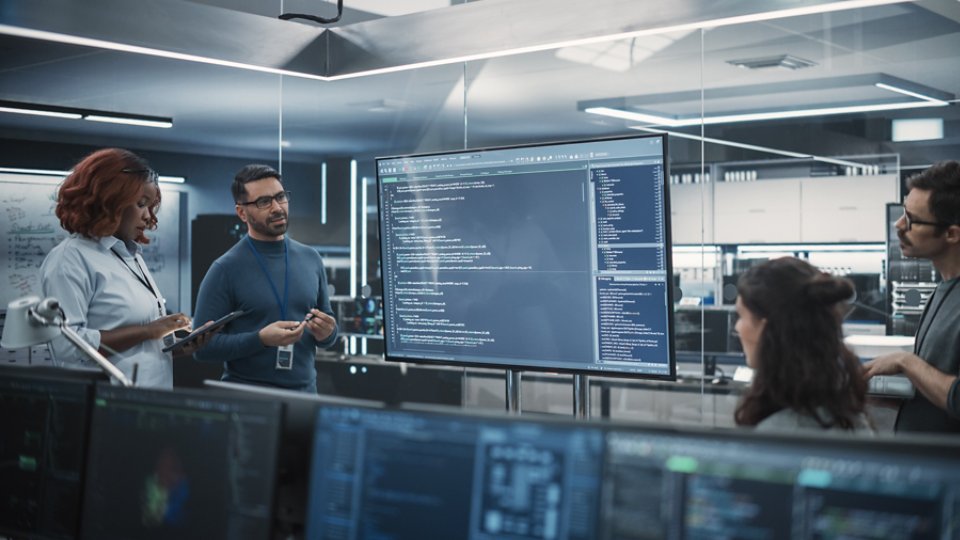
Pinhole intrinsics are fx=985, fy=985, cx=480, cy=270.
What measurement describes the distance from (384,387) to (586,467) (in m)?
3.59

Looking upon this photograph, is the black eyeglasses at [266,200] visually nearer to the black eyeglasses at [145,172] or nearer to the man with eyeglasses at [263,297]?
the man with eyeglasses at [263,297]

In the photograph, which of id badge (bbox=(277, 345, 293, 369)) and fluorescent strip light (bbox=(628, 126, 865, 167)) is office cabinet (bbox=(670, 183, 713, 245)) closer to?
fluorescent strip light (bbox=(628, 126, 865, 167))

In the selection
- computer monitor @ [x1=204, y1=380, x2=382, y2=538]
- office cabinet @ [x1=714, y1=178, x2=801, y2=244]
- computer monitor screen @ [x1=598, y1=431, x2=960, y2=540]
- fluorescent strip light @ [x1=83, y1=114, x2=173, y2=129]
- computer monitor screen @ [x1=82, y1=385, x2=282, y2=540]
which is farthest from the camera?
fluorescent strip light @ [x1=83, y1=114, x2=173, y2=129]

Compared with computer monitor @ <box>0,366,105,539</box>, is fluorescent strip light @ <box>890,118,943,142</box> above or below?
above

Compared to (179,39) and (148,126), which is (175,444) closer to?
(179,39)

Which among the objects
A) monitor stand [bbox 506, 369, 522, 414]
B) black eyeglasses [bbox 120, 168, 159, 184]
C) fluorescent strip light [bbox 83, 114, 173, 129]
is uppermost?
fluorescent strip light [bbox 83, 114, 173, 129]

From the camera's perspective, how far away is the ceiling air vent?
3857mm

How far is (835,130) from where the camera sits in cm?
407

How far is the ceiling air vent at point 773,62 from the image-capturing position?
12.7ft

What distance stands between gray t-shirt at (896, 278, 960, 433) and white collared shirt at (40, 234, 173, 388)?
222cm

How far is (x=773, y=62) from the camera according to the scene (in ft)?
12.8

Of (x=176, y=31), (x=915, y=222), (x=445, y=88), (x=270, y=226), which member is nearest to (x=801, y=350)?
(x=915, y=222)

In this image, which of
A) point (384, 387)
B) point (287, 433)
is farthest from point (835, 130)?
point (287, 433)


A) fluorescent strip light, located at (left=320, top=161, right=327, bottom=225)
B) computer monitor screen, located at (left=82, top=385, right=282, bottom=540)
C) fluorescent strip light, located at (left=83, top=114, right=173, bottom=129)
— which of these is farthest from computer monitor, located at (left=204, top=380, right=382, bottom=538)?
fluorescent strip light, located at (left=320, top=161, right=327, bottom=225)
